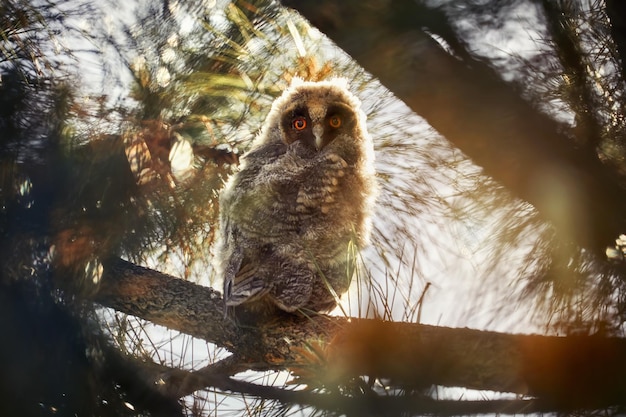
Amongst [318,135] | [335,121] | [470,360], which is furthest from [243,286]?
[470,360]

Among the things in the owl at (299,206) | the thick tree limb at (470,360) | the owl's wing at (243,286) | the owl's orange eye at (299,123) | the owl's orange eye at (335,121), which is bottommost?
the thick tree limb at (470,360)

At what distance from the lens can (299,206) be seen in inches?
68.1

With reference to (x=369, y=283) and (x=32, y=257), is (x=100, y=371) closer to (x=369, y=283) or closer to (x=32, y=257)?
(x=32, y=257)

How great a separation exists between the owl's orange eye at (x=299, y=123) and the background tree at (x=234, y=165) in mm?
141

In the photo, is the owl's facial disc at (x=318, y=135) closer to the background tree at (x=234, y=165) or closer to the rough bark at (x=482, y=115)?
the background tree at (x=234, y=165)

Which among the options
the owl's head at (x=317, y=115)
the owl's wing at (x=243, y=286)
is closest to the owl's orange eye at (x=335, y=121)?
the owl's head at (x=317, y=115)

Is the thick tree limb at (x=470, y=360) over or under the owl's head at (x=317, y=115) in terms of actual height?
under

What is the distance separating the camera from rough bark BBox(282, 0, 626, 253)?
1.02 meters

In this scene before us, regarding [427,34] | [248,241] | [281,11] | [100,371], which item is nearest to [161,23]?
[281,11]

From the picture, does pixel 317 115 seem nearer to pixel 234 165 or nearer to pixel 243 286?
pixel 234 165

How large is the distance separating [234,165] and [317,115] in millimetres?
366

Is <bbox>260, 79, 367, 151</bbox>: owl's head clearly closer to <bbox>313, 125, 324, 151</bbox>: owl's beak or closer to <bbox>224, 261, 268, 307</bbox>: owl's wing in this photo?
<bbox>313, 125, 324, 151</bbox>: owl's beak

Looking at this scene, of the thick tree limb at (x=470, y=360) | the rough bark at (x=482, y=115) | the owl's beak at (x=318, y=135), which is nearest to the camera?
the thick tree limb at (x=470, y=360)

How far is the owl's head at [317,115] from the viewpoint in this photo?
75.4 inches
